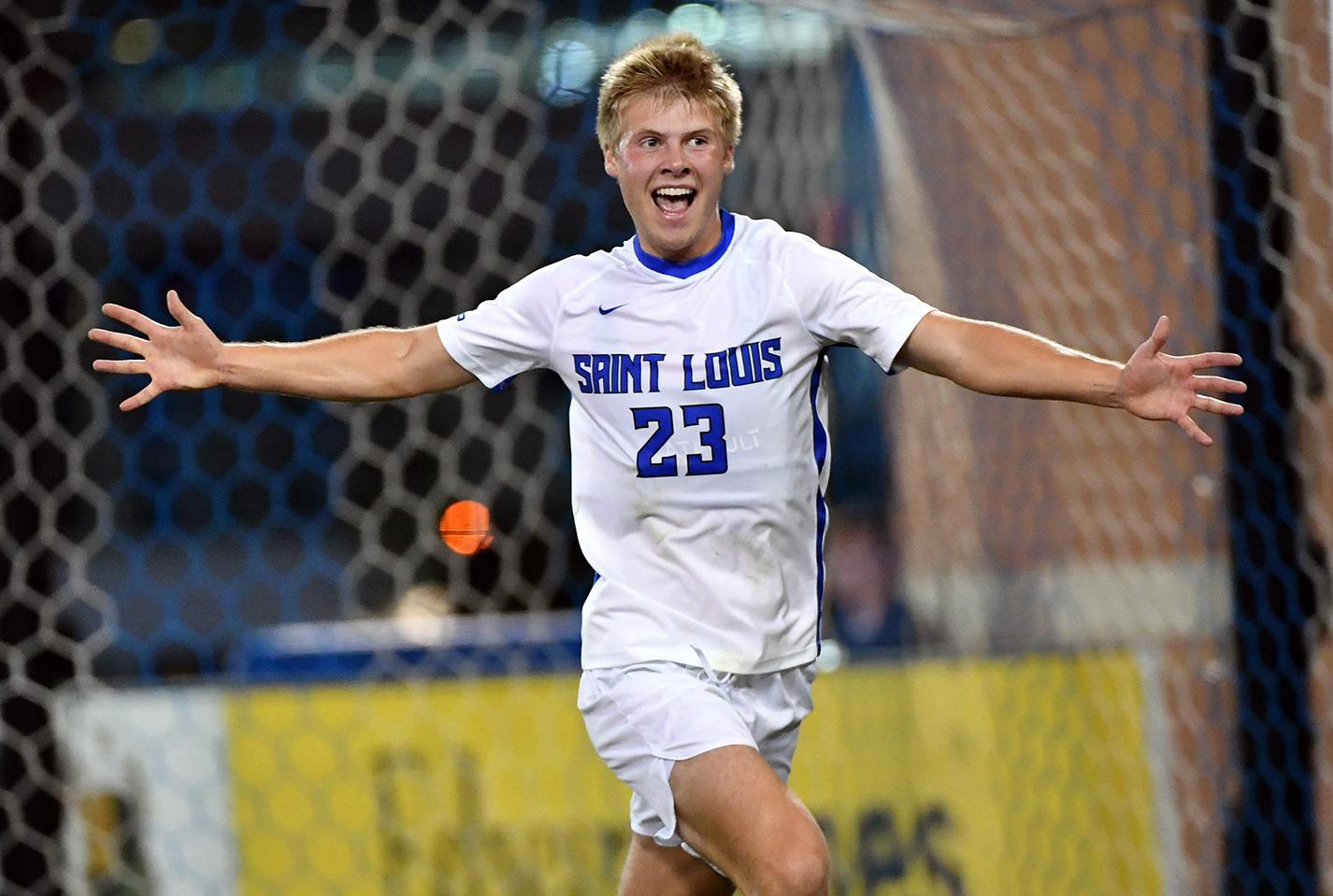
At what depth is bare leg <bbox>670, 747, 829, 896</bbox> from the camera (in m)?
2.38

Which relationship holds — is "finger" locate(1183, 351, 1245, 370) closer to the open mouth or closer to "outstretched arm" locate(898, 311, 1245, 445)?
"outstretched arm" locate(898, 311, 1245, 445)

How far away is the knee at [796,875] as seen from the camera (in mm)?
2363

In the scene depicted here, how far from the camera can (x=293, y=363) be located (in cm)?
272

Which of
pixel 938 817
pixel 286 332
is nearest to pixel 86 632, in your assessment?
pixel 286 332

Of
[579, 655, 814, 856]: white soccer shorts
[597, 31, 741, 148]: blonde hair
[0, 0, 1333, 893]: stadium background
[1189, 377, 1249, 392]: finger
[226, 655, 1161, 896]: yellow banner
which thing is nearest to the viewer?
[1189, 377, 1249, 392]: finger

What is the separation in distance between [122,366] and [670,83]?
951 millimetres

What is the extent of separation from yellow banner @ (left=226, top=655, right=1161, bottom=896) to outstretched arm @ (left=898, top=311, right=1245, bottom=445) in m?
1.68

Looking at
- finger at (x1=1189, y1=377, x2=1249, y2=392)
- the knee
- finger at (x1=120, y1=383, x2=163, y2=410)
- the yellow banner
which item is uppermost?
finger at (x1=120, y1=383, x2=163, y2=410)

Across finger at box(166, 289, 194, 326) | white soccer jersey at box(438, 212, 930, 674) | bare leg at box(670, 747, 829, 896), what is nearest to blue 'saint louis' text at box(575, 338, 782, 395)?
white soccer jersey at box(438, 212, 930, 674)

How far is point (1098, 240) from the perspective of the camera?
412 centimetres

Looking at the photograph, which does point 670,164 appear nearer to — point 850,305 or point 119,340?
point 850,305

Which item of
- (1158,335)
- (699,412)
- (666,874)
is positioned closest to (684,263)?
(699,412)

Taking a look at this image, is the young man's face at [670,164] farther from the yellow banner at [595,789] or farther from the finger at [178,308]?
the yellow banner at [595,789]

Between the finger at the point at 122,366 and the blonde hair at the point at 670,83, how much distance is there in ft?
2.64
